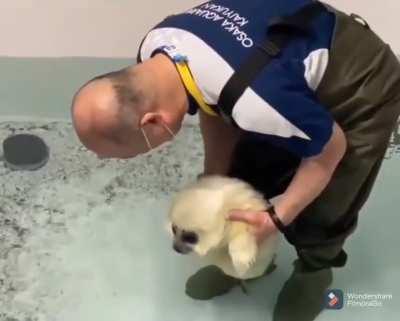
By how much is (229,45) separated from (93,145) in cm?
19

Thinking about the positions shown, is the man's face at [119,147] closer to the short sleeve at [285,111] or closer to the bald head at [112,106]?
the bald head at [112,106]

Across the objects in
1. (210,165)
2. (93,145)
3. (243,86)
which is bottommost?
(210,165)

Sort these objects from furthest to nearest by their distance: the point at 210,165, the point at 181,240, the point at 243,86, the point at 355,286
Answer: the point at 355,286
the point at 210,165
the point at 181,240
the point at 243,86

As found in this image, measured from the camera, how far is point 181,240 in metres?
0.98

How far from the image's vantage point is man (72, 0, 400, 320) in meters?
0.87

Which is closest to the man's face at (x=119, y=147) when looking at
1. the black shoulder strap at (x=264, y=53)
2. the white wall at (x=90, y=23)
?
the black shoulder strap at (x=264, y=53)

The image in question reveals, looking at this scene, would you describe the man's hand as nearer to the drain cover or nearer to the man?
the man

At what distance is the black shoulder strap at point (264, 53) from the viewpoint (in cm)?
→ 87

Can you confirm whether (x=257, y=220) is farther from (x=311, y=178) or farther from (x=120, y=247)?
(x=120, y=247)

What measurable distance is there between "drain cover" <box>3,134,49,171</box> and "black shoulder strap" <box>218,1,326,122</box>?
62 cm

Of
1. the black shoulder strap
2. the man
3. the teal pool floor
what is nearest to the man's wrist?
the man

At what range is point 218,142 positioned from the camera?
1.12 metres

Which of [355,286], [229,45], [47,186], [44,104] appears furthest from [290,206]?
[44,104]

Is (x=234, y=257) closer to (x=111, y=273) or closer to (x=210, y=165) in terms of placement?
(x=210, y=165)
